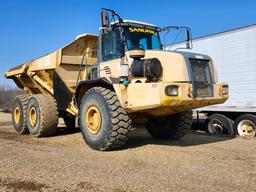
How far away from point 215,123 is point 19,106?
22.1ft

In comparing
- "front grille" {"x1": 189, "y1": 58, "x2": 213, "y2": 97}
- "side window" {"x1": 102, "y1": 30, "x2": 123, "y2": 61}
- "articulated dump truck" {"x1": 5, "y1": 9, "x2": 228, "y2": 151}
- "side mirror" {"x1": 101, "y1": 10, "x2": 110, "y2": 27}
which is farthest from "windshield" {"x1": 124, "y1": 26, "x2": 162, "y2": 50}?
"front grille" {"x1": 189, "y1": 58, "x2": 213, "y2": 97}

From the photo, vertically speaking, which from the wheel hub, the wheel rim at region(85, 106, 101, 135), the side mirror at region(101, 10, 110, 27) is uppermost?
the side mirror at region(101, 10, 110, 27)

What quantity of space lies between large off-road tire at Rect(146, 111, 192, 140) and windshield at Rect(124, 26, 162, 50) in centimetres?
178

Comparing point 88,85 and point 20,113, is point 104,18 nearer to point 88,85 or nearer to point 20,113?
point 88,85

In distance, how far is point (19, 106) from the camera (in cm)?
1150

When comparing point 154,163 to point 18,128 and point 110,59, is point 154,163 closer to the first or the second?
point 110,59

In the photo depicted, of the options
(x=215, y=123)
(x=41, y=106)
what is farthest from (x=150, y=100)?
(x=215, y=123)

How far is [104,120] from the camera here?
24.6 ft

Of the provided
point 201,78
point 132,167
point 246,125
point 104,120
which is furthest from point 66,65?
point 246,125

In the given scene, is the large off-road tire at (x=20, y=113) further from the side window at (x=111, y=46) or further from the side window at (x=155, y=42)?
the side window at (x=155, y=42)

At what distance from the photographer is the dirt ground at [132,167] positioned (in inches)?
197

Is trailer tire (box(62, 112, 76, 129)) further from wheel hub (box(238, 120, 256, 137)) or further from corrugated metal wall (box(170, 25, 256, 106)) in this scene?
wheel hub (box(238, 120, 256, 137))

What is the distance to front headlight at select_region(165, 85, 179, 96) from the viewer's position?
22.1 ft

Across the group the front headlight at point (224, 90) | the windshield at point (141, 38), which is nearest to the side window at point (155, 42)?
the windshield at point (141, 38)
